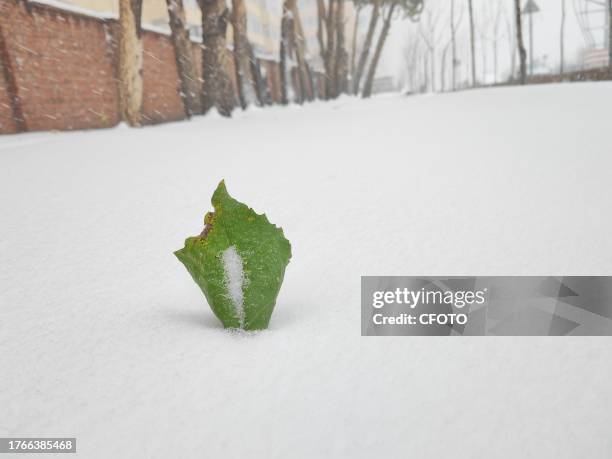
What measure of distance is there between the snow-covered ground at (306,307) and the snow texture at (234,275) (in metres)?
0.15

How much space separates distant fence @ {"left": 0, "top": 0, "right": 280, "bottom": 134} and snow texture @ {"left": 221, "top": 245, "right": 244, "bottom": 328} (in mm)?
5727

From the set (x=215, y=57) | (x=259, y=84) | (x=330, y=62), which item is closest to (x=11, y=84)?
(x=215, y=57)

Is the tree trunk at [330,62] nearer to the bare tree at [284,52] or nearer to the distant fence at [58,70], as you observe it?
the bare tree at [284,52]

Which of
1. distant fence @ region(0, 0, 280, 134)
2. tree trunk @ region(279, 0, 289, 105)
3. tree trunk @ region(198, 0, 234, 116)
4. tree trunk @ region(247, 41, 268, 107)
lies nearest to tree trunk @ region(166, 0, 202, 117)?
tree trunk @ region(198, 0, 234, 116)

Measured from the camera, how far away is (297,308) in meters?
1.82

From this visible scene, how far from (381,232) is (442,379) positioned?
1262 mm

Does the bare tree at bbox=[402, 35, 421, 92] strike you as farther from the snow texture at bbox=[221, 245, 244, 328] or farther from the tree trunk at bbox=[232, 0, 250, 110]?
the snow texture at bbox=[221, 245, 244, 328]

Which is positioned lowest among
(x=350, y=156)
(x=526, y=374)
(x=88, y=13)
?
(x=526, y=374)

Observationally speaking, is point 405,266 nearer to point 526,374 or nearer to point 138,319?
point 526,374

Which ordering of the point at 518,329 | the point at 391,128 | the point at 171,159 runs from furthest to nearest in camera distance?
1. the point at 391,128
2. the point at 171,159
3. the point at 518,329

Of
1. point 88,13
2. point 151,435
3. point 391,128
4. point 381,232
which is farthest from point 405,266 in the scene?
point 88,13

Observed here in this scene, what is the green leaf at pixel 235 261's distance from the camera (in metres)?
1.55

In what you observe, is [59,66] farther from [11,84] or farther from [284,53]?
[284,53]

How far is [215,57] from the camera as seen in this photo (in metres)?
7.09
